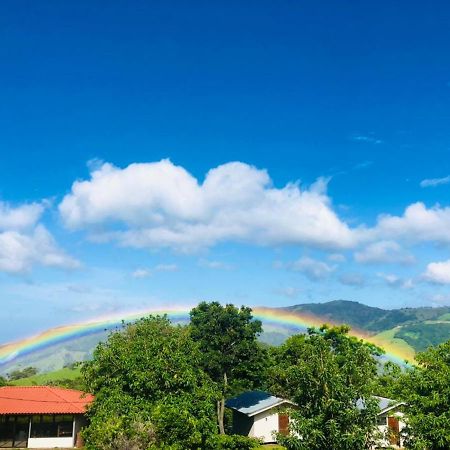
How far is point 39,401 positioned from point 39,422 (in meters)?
1.88

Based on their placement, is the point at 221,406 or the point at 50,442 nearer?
the point at 50,442

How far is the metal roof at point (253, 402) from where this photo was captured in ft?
139

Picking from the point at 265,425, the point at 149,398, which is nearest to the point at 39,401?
the point at 265,425

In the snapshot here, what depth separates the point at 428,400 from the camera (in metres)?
22.3

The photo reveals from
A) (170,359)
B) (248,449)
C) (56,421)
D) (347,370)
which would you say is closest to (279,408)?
(248,449)

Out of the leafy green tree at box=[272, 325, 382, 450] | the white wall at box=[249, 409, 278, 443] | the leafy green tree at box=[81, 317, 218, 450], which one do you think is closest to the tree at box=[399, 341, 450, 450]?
the leafy green tree at box=[272, 325, 382, 450]

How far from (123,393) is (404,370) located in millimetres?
14596

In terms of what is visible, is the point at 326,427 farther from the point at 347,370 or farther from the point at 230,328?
the point at 230,328

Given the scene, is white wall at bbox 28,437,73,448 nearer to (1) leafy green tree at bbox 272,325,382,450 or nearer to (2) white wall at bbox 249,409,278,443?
(2) white wall at bbox 249,409,278,443

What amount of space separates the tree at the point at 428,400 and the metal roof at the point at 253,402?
19.9 m

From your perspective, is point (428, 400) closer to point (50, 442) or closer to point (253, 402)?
point (253, 402)

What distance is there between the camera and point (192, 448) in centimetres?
2119

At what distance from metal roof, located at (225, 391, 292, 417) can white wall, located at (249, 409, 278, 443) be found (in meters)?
0.71

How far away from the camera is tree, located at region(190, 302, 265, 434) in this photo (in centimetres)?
4288
